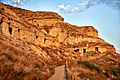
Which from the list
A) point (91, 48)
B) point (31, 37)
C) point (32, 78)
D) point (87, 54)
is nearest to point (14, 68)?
point (32, 78)

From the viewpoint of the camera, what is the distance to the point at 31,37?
33.3 meters

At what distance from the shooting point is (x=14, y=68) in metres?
10.2

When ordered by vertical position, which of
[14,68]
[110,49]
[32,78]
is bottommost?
[110,49]

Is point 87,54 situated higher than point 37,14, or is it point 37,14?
point 37,14

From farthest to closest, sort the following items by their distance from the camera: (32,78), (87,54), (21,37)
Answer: (87,54), (21,37), (32,78)

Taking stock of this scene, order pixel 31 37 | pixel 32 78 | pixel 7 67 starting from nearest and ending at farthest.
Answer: pixel 7 67 < pixel 32 78 < pixel 31 37

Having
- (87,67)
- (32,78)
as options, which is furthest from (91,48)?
(32,78)

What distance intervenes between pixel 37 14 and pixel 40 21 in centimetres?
232

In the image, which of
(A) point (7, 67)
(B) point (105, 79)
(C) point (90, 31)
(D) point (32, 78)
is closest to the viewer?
(A) point (7, 67)

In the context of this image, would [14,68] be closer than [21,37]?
Yes

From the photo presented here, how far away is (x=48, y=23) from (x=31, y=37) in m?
21.5

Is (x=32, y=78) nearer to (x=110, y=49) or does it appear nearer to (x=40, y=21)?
(x=40, y=21)

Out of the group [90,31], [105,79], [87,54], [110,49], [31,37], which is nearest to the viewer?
[105,79]

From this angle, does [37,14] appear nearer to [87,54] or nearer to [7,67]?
[87,54]
